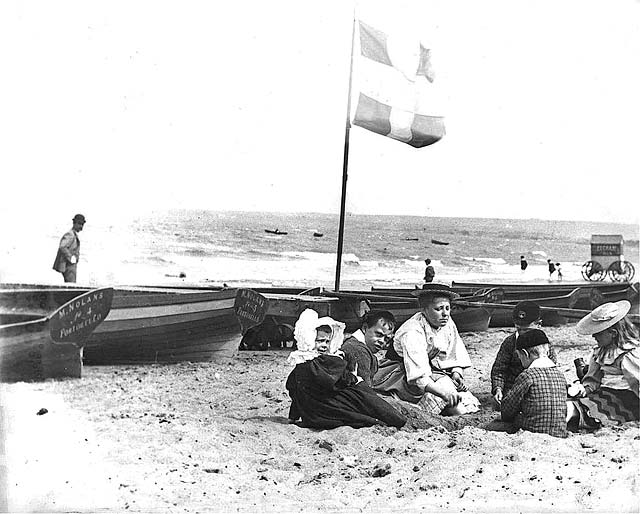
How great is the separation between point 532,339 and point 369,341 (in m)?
0.73

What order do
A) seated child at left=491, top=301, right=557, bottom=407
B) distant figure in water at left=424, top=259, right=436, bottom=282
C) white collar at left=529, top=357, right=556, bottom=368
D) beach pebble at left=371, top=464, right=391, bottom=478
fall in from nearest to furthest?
beach pebble at left=371, top=464, right=391, bottom=478 → white collar at left=529, top=357, right=556, bottom=368 → seated child at left=491, top=301, right=557, bottom=407 → distant figure in water at left=424, top=259, right=436, bottom=282

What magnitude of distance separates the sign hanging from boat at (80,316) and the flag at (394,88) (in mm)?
1390

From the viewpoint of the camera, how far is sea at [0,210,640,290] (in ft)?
13.0

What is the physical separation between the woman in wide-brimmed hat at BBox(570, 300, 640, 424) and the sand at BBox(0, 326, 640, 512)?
1.04 feet

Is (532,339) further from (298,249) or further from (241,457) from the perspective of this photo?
(241,457)

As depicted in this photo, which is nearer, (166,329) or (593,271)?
(166,329)

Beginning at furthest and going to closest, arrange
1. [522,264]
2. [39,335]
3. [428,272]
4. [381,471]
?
[522,264], [428,272], [381,471], [39,335]

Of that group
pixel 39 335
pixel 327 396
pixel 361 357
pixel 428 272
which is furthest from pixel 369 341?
pixel 39 335

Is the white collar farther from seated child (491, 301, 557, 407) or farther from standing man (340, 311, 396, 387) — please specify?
standing man (340, 311, 396, 387)

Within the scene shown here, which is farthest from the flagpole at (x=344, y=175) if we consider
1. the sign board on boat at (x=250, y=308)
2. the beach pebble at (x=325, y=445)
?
the beach pebble at (x=325, y=445)

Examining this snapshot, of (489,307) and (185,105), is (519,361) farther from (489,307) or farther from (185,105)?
(185,105)

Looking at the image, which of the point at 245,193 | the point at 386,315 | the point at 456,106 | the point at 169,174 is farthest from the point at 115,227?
the point at 456,106

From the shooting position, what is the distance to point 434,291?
14.1 feet

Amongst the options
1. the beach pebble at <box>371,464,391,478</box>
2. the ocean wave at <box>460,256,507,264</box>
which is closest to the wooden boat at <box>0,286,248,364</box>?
the beach pebble at <box>371,464,391,478</box>
